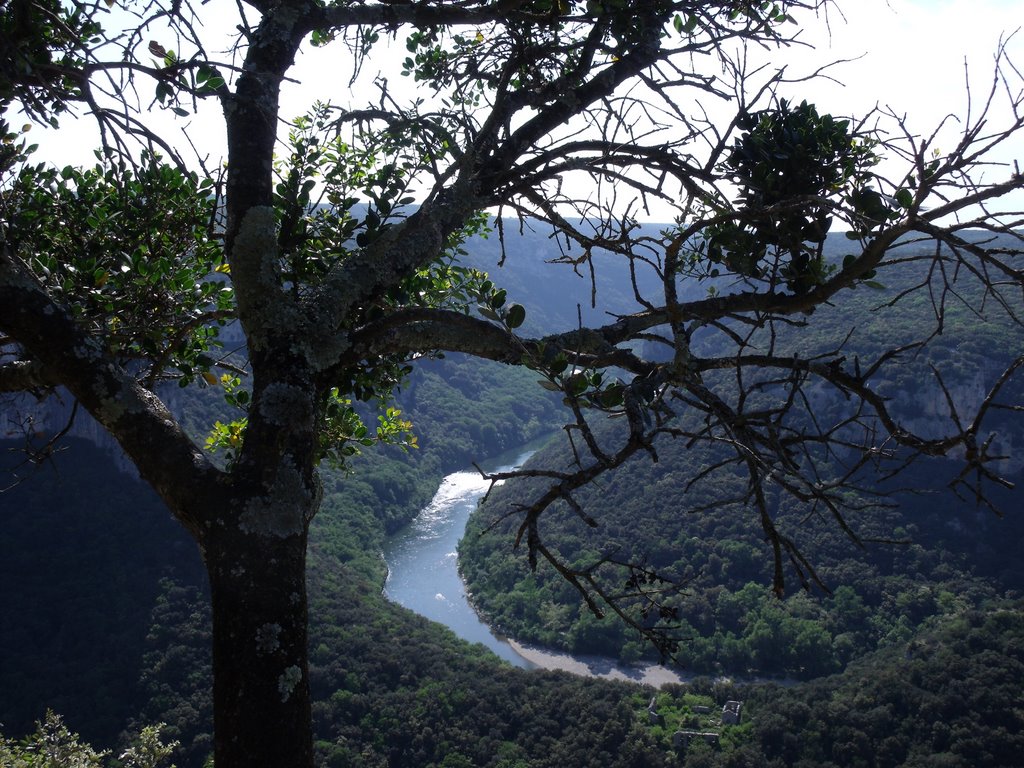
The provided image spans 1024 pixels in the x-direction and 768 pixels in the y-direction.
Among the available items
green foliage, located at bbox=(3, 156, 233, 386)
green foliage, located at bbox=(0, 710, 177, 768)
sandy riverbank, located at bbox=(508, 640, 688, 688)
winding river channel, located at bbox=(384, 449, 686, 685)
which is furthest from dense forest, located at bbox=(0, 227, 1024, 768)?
green foliage, located at bbox=(3, 156, 233, 386)

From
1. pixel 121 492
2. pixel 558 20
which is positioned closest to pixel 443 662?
pixel 121 492

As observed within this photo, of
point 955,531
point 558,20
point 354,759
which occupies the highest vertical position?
point 955,531

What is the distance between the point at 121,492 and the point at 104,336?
97.6 feet

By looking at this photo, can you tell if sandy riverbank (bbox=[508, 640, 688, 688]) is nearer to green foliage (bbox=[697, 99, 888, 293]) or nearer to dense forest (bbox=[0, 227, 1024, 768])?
dense forest (bbox=[0, 227, 1024, 768])

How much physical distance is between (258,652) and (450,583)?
111 feet

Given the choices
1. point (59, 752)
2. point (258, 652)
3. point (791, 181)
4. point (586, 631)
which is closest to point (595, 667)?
point (586, 631)

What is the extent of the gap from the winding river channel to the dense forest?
74cm

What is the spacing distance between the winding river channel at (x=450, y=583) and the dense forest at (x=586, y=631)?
2.42ft

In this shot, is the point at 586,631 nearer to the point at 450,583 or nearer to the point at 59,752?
the point at 450,583

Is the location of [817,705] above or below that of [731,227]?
below

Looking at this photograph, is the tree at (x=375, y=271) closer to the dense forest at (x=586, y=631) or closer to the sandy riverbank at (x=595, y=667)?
the dense forest at (x=586, y=631)

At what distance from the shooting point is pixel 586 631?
2881 centimetres

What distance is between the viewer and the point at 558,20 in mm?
2617

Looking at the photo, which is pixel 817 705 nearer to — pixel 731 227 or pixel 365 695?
pixel 365 695
